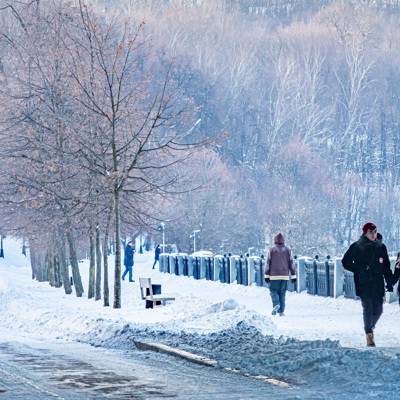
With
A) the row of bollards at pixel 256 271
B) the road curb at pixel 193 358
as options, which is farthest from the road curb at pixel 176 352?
the row of bollards at pixel 256 271

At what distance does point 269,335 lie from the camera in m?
18.7

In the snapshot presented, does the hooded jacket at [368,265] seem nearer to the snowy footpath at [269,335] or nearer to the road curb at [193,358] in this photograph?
the snowy footpath at [269,335]

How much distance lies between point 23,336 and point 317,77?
11253 cm

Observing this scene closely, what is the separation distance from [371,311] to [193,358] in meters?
2.91

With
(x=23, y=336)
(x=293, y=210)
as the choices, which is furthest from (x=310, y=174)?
(x=23, y=336)

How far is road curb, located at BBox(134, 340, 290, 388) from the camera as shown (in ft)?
46.0

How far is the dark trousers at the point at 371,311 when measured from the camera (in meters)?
17.9

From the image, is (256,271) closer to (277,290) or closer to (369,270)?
(277,290)

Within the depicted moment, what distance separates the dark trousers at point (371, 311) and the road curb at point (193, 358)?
2.47 meters

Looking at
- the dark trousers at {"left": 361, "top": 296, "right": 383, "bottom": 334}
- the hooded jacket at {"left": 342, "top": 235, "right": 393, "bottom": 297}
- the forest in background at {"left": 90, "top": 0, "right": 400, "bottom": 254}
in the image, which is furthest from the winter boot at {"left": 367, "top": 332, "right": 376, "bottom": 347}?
the forest in background at {"left": 90, "top": 0, "right": 400, "bottom": 254}

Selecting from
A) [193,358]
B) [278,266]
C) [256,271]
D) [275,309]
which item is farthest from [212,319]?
[256,271]

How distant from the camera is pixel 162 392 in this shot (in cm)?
1321

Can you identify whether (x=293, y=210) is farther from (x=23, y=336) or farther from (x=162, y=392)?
(x=162, y=392)

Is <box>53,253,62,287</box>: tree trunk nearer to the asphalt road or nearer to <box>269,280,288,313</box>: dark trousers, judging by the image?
<box>269,280,288,313</box>: dark trousers
